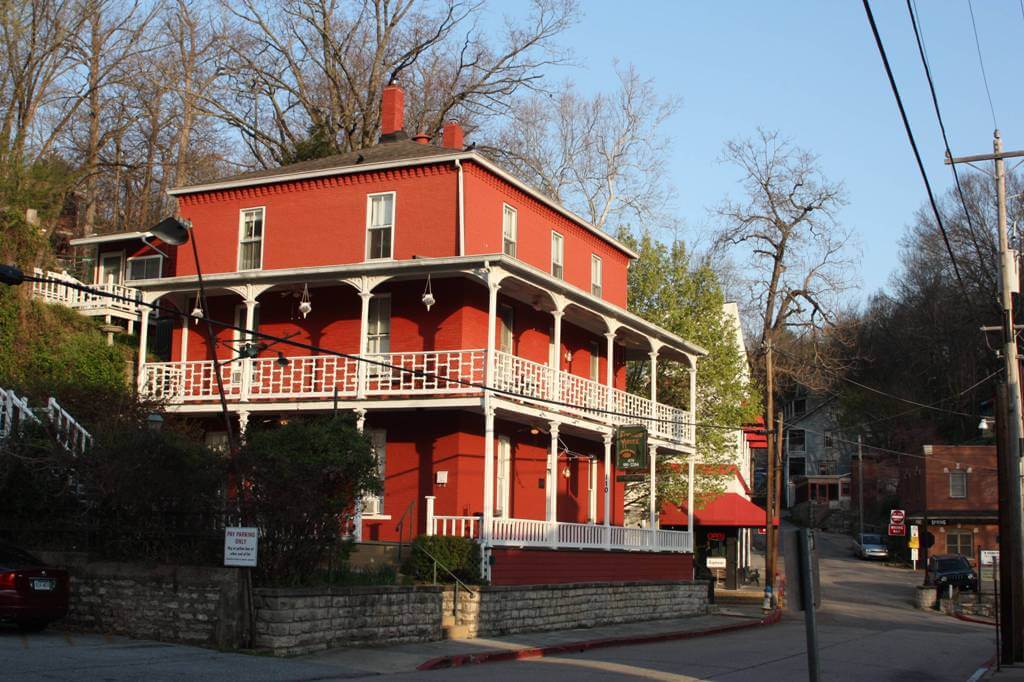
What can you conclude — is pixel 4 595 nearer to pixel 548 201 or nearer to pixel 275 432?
pixel 275 432

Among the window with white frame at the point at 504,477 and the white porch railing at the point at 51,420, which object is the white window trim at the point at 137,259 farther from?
the white porch railing at the point at 51,420

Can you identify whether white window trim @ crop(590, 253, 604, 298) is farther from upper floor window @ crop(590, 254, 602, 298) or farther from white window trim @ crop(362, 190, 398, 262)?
white window trim @ crop(362, 190, 398, 262)

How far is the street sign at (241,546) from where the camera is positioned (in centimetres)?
1717

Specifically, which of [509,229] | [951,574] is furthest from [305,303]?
[951,574]

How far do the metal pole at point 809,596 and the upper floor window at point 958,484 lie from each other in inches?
2127

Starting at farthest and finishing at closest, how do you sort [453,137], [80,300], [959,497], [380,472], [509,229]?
[959,497], [80,300], [453,137], [509,229], [380,472]

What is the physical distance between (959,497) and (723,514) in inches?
926

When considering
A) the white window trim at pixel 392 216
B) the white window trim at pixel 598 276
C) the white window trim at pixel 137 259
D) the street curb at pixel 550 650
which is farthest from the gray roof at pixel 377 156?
the street curb at pixel 550 650

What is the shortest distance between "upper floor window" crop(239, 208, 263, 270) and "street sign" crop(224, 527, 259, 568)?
1396 cm

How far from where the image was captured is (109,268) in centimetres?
3741

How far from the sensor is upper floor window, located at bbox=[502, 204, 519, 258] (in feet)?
96.9

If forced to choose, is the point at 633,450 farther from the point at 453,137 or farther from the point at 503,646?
the point at 453,137

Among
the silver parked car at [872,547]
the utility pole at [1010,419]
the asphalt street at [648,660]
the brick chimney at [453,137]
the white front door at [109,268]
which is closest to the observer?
the asphalt street at [648,660]

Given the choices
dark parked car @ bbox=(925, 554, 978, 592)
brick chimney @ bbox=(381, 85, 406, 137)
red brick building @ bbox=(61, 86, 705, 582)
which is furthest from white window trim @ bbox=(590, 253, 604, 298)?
dark parked car @ bbox=(925, 554, 978, 592)
